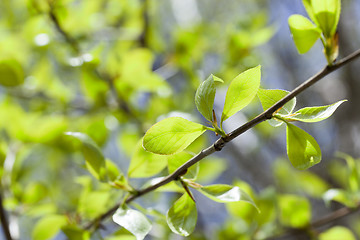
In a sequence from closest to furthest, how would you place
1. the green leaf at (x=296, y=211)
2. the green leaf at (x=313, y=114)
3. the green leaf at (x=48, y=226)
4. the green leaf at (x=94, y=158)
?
the green leaf at (x=313, y=114) → the green leaf at (x=94, y=158) → the green leaf at (x=48, y=226) → the green leaf at (x=296, y=211)

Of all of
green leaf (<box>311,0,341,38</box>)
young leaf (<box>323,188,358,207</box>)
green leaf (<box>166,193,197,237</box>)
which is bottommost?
young leaf (<box>323,188,358,207</box>)

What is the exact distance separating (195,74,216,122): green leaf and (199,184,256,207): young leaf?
97 millimetres

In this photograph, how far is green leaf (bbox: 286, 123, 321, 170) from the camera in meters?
0.37

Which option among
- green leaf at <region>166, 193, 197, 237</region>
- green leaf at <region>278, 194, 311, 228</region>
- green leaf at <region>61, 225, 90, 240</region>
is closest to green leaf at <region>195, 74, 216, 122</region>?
green leaf at <region>166, 193, 197, 237</region>

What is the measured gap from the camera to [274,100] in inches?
14.9

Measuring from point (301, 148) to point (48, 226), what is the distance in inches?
16.7

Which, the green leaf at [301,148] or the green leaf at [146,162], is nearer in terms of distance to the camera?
the green leaf at [301,148]

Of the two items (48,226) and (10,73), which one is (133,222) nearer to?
(48,226)

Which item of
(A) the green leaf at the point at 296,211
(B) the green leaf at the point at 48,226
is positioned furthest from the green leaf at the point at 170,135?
(A) the green leaf at the point at 296,211

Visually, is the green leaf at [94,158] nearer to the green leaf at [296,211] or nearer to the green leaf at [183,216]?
the green leaf at [183,216]

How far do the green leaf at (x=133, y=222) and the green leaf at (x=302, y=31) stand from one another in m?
0.29

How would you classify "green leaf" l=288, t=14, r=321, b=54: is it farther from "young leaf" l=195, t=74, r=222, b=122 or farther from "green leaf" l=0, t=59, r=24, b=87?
"green leaf" l=0, t=59, r=24, b=87

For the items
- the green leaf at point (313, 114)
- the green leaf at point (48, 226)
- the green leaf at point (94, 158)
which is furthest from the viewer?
the green leaf at point (48, 226)

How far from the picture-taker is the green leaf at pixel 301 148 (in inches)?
14.8
